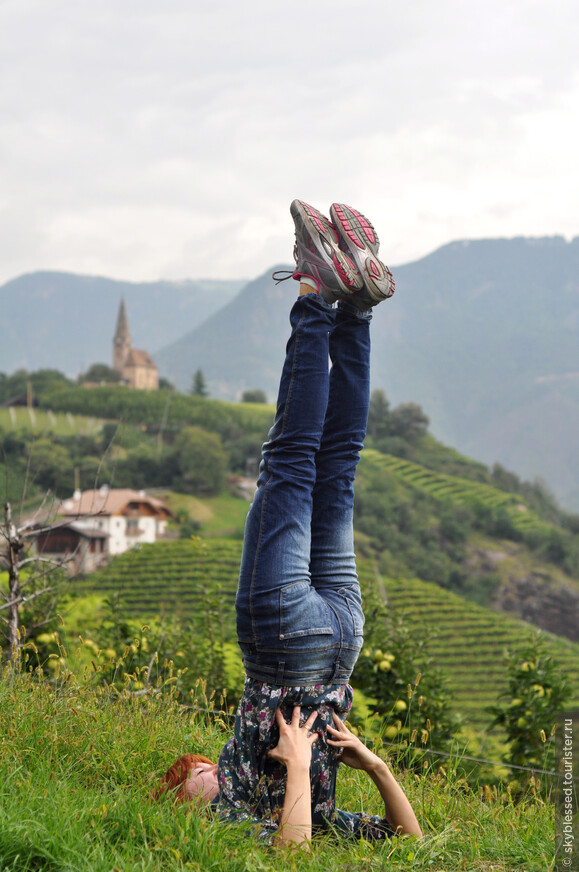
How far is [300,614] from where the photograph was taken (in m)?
2.14

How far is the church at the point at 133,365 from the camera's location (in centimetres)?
12631

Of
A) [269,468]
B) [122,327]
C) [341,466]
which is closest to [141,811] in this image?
[269,468]

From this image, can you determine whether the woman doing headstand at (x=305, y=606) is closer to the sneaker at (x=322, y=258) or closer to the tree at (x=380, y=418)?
the sneaker at (x=322, y=258)

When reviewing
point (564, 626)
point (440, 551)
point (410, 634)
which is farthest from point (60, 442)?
point (410, 634)

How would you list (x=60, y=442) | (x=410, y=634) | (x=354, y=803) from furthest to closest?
(x=60, y=442) < (x=410, y=634) < (x=354, y=803)

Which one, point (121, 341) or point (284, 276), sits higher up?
point (121, 341)

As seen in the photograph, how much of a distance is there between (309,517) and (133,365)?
417 feet

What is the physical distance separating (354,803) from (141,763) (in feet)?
2.38

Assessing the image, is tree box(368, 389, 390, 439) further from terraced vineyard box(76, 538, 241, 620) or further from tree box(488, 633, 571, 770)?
tree box(488, 633, 571, 770)

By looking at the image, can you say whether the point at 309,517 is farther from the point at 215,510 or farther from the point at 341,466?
the point at 215,510

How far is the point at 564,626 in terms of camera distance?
71125mm

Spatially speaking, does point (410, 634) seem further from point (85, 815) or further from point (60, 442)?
point (60, 442)

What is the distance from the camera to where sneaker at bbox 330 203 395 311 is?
2500 mm

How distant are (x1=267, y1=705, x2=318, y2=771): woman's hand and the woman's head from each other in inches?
7.6
